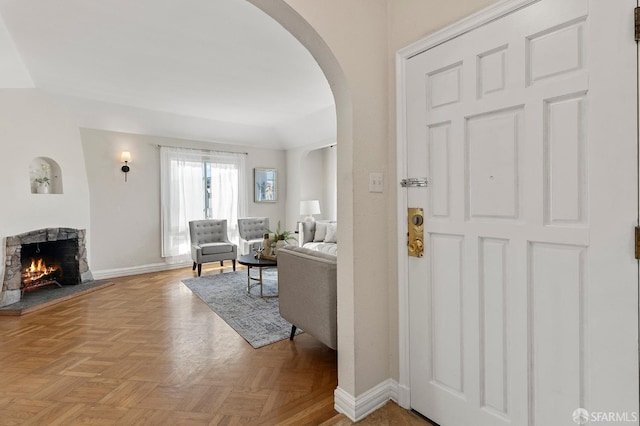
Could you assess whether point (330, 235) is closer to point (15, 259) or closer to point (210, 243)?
point (210, 243)

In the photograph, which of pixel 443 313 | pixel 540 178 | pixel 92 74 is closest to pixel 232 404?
pixel 443 313

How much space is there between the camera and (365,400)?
1.71 metres

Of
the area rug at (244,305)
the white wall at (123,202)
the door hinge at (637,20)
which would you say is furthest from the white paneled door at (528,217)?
the white wall at (123,202)

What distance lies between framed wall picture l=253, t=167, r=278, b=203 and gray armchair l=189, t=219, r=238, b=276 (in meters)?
1.17

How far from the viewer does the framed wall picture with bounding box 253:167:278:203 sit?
6711 mm

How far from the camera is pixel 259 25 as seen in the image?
269 cm

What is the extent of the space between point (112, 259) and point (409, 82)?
545cm

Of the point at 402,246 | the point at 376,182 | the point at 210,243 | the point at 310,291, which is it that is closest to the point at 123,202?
the point at 210,243

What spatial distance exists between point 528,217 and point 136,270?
585cm

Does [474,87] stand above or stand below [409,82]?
below

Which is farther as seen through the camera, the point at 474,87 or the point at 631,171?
the point at 474,87

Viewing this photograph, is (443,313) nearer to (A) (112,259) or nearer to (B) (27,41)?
(B) (27,41)

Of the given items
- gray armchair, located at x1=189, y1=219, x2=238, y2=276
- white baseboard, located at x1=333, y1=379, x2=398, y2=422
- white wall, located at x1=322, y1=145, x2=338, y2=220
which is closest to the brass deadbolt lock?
white baseboard, located at x1=333, y1=379, x2=398, y2=422

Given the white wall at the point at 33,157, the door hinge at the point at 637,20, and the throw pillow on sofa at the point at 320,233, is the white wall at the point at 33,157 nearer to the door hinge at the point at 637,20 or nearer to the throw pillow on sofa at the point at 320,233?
the throw pillow on sofa at the point at 320,233
